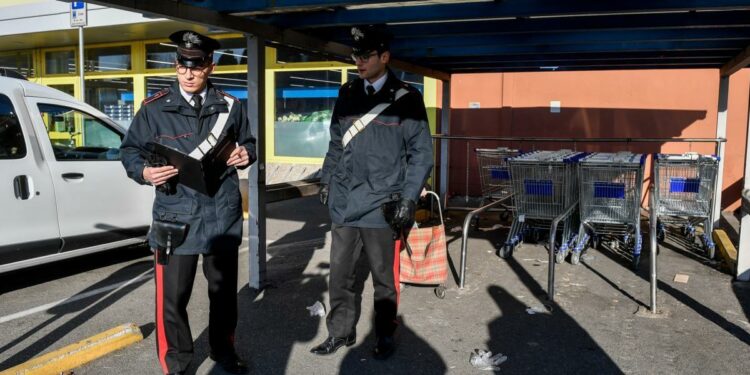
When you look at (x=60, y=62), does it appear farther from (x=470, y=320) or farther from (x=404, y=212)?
(x=404, y=212)

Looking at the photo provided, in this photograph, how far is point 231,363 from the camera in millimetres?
3854

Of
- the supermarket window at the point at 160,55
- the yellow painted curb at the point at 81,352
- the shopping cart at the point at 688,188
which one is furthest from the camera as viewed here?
the supermarket window at the point at 160,55

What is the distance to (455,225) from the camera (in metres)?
9.09

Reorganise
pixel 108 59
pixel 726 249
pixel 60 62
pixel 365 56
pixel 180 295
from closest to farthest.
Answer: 1. pixel 180 295
2. pixel 365 56
3. pixel 726 249
4. pixel 108 59
5. pixel 60 62

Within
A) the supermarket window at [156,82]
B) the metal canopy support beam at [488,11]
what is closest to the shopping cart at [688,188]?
the metal canopy support beam at [488,11]

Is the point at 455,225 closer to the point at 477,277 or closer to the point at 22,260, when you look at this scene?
the point at 477,277

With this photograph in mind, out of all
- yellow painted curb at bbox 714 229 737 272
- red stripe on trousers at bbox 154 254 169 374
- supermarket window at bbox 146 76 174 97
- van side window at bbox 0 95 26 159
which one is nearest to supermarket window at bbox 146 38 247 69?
supermarket window at bbox 146 76 174 97

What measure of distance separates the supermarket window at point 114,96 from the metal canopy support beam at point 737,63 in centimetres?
1309

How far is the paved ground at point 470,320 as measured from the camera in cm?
409

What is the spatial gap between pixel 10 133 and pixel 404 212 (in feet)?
12.6

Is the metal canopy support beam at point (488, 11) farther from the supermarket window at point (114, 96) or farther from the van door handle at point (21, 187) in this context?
the supermarket window at point (114, 96)

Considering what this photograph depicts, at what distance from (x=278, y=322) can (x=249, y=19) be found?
252 cm

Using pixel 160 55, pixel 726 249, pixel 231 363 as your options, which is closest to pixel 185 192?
pixel 231 363

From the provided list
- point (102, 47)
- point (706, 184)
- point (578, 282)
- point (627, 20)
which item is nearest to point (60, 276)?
point (578, 282)
